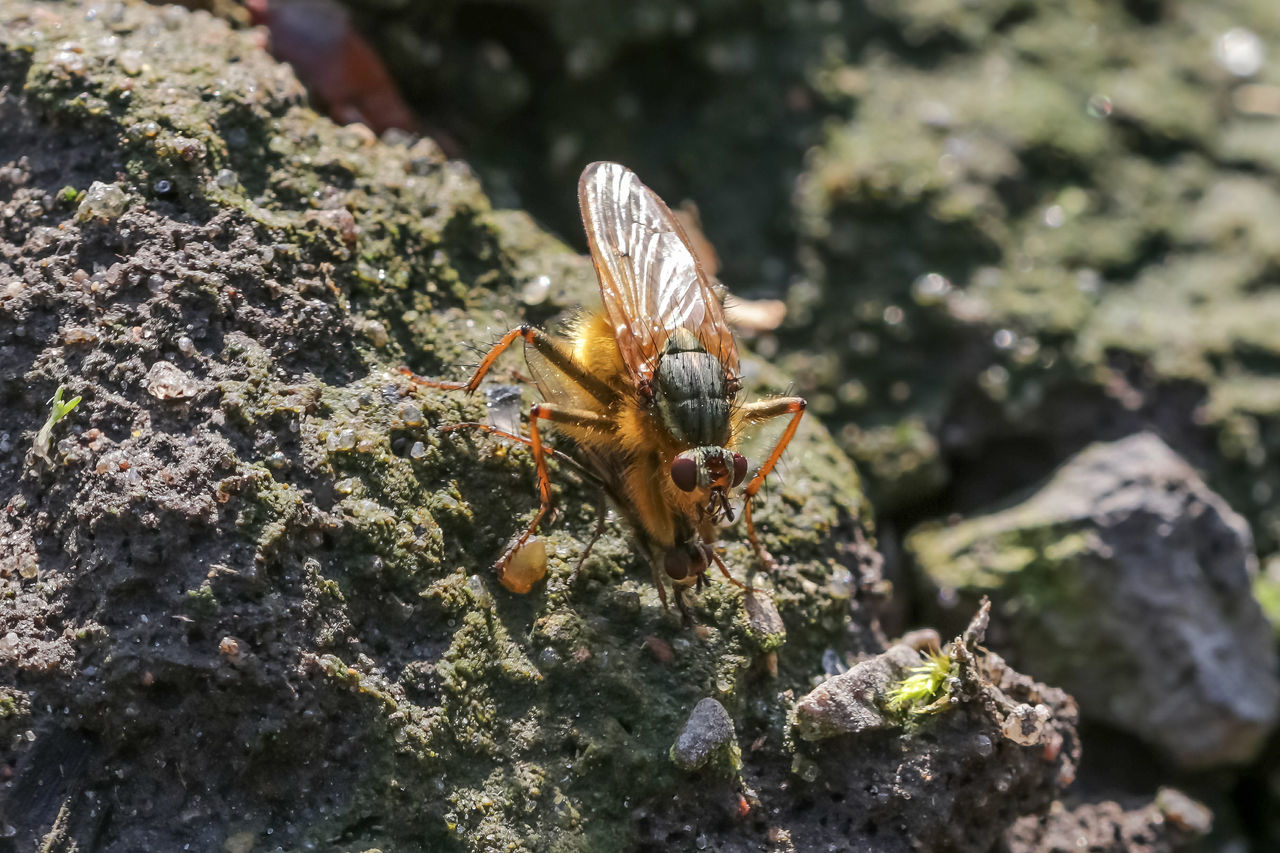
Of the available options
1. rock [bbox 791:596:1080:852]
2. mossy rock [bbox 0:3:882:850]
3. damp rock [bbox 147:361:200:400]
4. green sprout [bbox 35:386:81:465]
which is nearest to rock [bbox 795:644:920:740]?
rock [bbox 791:596:1080:852]

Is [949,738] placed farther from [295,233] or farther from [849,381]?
[295,233]

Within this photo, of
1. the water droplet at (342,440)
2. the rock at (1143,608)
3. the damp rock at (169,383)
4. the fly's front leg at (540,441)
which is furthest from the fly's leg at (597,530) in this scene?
the rock at (1143,608)

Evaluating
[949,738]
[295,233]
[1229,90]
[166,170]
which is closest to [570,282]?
[295,233]

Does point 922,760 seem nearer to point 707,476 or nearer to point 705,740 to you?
point 705,740

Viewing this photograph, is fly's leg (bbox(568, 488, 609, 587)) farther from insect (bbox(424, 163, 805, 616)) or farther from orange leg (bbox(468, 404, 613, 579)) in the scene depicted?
orange leg (bbox(468, 404, 613, 579))

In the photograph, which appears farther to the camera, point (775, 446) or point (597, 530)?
point (775, 446)

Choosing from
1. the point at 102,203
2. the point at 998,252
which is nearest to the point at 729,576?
the point at 102,203
